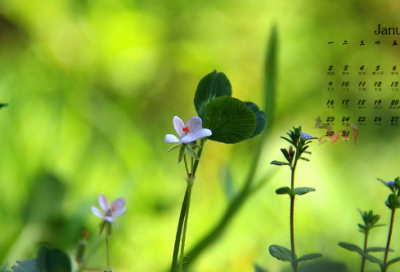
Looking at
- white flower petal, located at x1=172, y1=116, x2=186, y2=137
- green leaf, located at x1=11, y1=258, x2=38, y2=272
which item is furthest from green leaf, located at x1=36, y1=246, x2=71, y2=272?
white flower petal, located at x1=172, y1=116, x2=186, y2=137

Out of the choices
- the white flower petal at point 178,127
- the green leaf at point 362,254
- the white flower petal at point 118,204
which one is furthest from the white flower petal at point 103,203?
the green leaf at point 362,254

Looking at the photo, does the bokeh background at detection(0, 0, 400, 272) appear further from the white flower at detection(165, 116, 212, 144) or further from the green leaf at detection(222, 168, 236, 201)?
the white flower at detection(165, 116, 212, 144)

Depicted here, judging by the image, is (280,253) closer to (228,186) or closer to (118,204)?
(118,204)

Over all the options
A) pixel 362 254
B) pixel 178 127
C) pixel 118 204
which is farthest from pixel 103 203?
pixel 362 254

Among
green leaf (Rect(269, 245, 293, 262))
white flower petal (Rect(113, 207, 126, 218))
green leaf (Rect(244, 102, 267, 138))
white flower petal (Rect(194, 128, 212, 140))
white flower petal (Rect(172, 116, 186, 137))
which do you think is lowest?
green leaf (Rect(269, 245, 293, 262))

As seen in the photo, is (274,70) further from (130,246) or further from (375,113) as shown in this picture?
(130,246)

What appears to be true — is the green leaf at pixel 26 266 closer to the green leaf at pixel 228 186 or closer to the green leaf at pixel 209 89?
the green leaf at pixel 209 89

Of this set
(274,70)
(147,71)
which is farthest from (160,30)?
(274,70)
